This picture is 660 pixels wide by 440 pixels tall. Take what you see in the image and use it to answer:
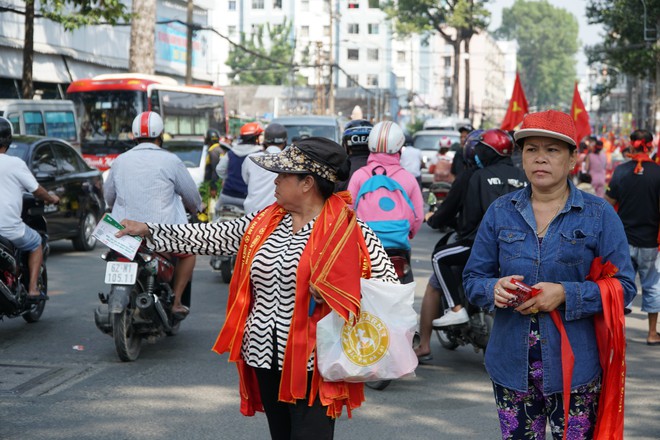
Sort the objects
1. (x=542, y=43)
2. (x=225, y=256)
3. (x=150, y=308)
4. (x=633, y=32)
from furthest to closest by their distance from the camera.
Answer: (x=542, y=43)
(x=633, y=32)
(x=225, y=256)
(x=150, y=308)

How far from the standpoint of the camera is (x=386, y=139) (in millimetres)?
7129

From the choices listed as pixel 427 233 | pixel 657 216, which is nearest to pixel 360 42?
pixel 427 233

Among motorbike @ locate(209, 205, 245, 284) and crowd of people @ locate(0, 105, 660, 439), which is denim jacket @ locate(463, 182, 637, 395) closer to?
crowd of people @ locate(0, 105, 660, 439)

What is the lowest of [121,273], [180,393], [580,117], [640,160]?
[180,393]

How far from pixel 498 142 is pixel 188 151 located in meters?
14.4

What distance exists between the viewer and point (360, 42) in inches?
4072

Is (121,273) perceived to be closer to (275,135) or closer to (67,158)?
(275,135)

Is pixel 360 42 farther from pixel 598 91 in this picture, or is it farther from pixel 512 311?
pixel 512 311

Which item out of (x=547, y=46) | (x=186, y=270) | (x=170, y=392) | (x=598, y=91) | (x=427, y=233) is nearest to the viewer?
(x=170, y=392)

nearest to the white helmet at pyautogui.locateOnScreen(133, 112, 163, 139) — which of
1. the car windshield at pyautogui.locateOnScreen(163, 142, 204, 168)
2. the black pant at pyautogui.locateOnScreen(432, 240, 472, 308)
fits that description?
the black pant at pyautogui.locateOnScreen(432, 240, 472, 308)

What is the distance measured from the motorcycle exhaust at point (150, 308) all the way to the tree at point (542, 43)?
15232cm

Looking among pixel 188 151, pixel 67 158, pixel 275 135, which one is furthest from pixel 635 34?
pixel 275 135

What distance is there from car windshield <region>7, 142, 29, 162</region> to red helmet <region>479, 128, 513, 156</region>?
7.08 metres

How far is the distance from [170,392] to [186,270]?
5.24 feet
